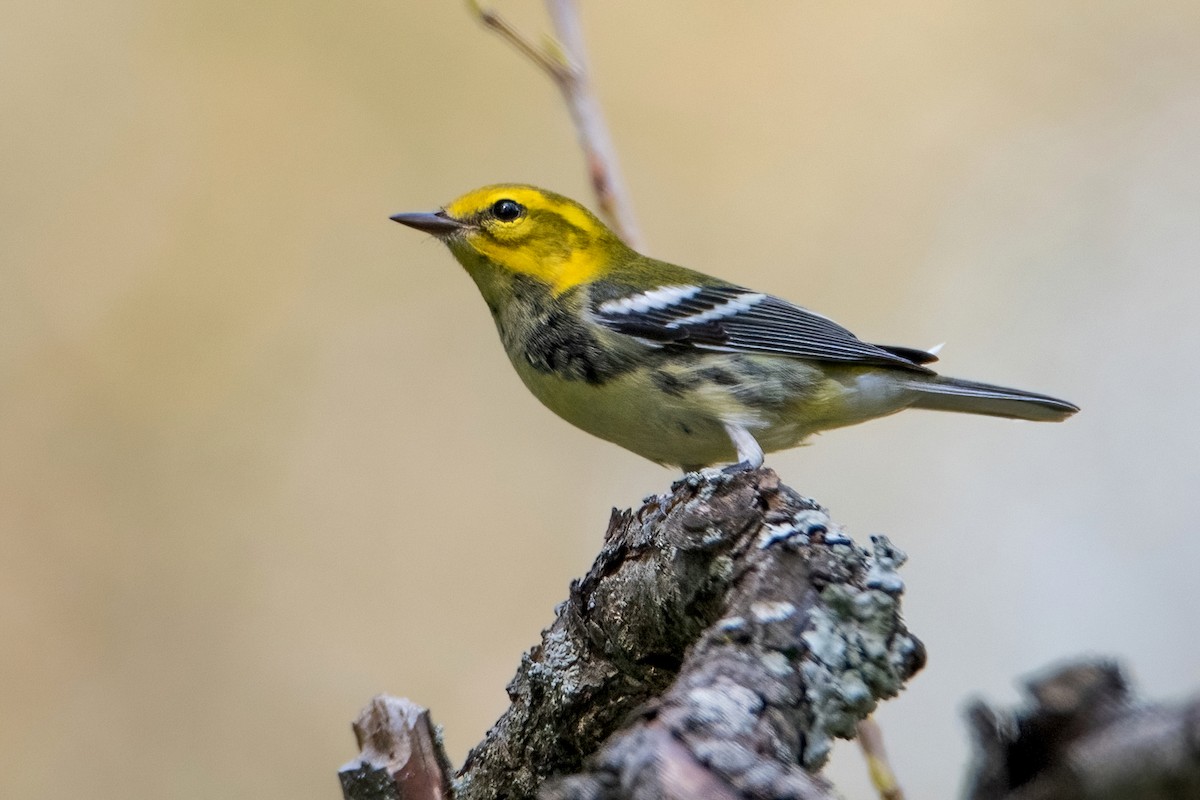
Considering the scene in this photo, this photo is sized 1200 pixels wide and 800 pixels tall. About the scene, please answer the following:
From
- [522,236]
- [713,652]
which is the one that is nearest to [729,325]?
[522,236]

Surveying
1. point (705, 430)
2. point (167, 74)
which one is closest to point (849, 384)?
point (705, 430)

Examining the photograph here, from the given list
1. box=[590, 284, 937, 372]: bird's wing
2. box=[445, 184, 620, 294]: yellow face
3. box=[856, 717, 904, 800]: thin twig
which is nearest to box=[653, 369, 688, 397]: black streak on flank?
box=[590, 284, 937, 372]: bird's wing

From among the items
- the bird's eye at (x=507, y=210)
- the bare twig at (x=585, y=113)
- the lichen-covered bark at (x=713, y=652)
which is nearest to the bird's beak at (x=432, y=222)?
the bird's eye at (x=507, y=210)

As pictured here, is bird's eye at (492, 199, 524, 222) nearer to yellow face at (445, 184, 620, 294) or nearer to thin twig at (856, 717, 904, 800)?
yellow face at (445, 184, 620, 294)

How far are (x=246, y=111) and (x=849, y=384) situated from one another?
3.28 metres

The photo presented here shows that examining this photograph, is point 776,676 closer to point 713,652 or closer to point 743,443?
point 713,652

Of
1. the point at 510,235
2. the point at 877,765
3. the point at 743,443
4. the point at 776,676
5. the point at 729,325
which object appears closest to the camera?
the point at 776,676

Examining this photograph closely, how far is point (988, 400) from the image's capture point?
348 cm

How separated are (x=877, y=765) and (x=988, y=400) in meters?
1.77

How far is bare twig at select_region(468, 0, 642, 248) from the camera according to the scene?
271 centimetres

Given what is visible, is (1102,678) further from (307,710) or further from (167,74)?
(167,74)

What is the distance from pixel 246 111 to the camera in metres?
5.25

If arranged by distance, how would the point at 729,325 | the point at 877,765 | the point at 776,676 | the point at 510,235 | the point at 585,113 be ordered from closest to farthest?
the point at 776,676 < the point at 877,765 < the point at 585,113 < the point at 729,325 < the point at 510,235

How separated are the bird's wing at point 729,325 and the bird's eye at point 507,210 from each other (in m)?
0.43
